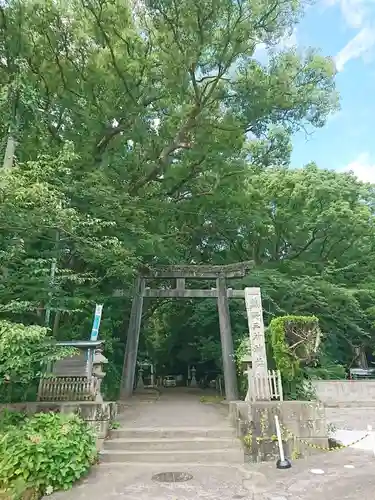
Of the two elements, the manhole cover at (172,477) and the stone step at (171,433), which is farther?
the stone step at (171,433)

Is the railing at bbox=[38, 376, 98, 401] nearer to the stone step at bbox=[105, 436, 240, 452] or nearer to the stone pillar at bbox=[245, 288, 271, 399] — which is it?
the stone step at bbox=[105, 436, 240, 452]

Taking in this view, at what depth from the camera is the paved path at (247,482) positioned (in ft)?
17.6

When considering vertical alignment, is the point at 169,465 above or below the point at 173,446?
below

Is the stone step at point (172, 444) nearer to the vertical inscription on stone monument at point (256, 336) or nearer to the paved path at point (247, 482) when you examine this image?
the paved path at point (247, 482)

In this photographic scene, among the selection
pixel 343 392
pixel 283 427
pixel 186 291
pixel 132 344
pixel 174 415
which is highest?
pixel 186 291

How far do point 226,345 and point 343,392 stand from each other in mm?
6882

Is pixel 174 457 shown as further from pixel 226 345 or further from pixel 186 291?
pixel 186 291

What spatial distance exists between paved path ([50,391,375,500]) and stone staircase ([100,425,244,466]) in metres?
0.27

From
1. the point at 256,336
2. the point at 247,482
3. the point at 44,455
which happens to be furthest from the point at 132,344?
the point at 247,482

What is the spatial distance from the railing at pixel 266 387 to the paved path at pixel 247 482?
126 cm

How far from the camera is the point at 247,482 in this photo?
593 centimetres

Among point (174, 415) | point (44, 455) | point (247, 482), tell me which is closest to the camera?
point (44, 455)

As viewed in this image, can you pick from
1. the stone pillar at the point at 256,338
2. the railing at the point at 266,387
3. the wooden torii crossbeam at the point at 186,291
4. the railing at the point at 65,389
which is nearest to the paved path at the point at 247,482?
the railing at the point at 266,387

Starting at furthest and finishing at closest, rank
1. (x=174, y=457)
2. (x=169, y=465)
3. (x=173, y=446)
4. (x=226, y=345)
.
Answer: (x=226, y=345) → (x=173, y=446) → (x=174, y=457) → (x=169, y=465)
